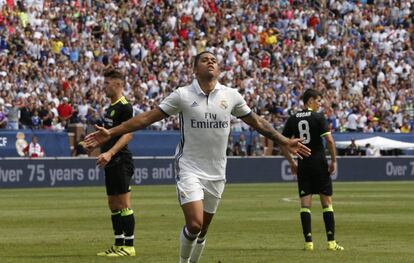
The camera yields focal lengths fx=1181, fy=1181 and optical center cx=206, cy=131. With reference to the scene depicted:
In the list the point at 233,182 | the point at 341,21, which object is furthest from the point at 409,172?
the point at 341,21

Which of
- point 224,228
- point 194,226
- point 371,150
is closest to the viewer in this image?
→ point 194,226

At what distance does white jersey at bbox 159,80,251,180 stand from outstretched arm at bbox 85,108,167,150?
244 millimetres

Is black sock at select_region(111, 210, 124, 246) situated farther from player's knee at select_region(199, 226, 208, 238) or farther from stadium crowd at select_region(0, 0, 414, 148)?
stadium crowd at select_region(0, 0, 414, 148)

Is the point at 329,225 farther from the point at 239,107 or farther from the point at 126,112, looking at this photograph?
the point at 239,107

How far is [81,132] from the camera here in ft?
139

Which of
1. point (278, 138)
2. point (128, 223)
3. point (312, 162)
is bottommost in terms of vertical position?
point (128, 223)

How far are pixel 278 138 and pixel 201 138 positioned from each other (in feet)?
2.78

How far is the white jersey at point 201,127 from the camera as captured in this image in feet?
42.5

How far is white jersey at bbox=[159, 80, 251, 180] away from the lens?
12.9 metres

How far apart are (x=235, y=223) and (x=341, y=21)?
37.3 m

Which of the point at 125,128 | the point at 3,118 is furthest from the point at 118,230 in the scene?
the point at 3,118

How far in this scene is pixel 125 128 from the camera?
12523 mm

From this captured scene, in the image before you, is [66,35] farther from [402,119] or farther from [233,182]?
[402,119]

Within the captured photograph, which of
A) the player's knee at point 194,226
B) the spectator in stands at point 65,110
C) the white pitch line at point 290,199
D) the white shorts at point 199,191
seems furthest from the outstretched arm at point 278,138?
the spectator in stands at point 65,110
